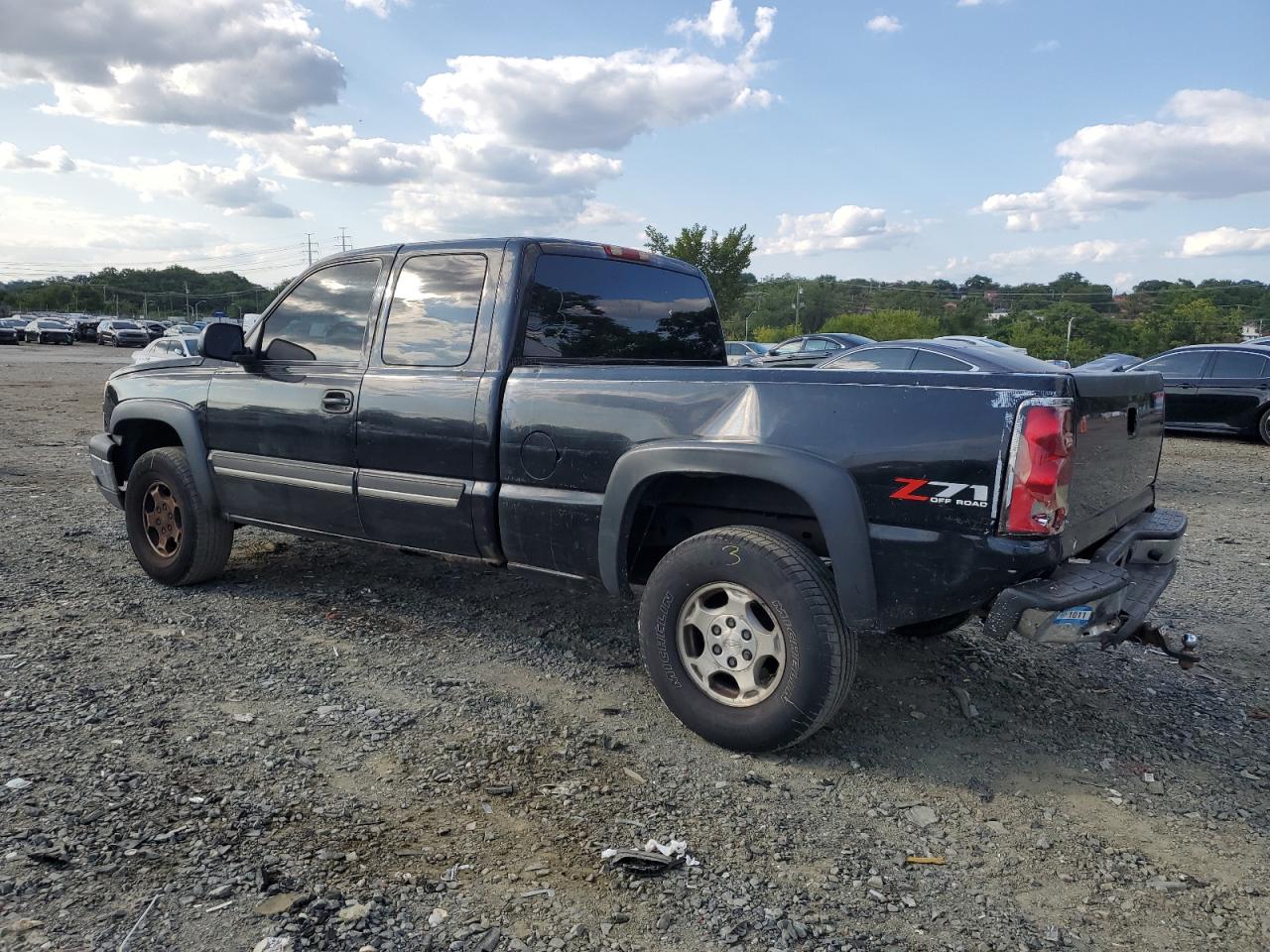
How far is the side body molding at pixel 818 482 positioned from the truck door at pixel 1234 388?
12611mm

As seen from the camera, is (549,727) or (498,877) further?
(549,727)

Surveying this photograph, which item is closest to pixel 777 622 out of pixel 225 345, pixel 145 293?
pixel 225 345

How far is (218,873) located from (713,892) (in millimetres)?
1396

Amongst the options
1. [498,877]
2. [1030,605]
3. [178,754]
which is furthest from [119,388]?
[1030,605]

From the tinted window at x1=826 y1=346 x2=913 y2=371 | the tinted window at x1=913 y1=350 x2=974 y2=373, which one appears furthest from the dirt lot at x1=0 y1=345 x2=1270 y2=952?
the tinted window at x1=826 y1=346 x2=913 y2=371

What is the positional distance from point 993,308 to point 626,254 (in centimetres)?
7669

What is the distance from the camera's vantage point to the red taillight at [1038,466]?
2797mm

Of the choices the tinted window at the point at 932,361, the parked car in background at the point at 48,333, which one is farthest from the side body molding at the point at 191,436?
the parked car in background at the point at 48,333

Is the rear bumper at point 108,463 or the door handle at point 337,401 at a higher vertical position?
the door handle at point 337,401

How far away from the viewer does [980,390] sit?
2.87 meters

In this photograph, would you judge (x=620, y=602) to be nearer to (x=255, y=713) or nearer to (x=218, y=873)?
(x=255, y=713)

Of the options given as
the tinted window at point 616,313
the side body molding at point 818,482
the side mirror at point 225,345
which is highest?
the tinted window at point 616,313

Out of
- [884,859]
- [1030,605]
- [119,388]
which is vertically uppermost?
[119,388]

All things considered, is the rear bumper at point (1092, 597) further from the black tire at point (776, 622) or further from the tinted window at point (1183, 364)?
the tinted window at point (1183, 364)
